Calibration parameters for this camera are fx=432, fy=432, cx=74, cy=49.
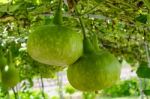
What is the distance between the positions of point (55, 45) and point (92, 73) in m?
0.13

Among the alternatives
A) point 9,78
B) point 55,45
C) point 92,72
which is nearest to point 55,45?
point 55,45

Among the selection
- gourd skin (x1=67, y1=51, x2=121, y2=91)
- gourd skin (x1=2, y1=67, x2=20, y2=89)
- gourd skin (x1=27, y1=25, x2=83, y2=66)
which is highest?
gourd skin (x1=27, y1=25, x2=83, y2=66)

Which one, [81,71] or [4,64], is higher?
[81,71]

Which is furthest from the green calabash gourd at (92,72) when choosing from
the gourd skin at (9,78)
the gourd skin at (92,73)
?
the gourd skin at (9,78)

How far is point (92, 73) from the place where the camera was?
3.51 ft

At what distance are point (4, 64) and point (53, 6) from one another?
1.13 ft

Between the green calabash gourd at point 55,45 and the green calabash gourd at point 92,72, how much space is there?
5 cm

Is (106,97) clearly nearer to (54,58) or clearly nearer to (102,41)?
(102,41)

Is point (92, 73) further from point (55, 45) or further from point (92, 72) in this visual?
point (55, 45)

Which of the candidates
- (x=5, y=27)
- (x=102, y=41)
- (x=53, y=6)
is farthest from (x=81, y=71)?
(x=102, y=41)

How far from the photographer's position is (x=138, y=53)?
14.3 ft

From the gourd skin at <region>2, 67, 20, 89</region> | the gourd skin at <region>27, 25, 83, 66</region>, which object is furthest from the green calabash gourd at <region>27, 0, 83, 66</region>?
the gourd skin at <region>2, 67, 20, 89</region>

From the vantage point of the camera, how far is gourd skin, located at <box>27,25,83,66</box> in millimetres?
992

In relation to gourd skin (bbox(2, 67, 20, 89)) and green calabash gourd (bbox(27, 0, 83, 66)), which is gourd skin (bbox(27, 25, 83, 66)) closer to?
green calabash gourd (bbox(27, 0, 83, 66))
